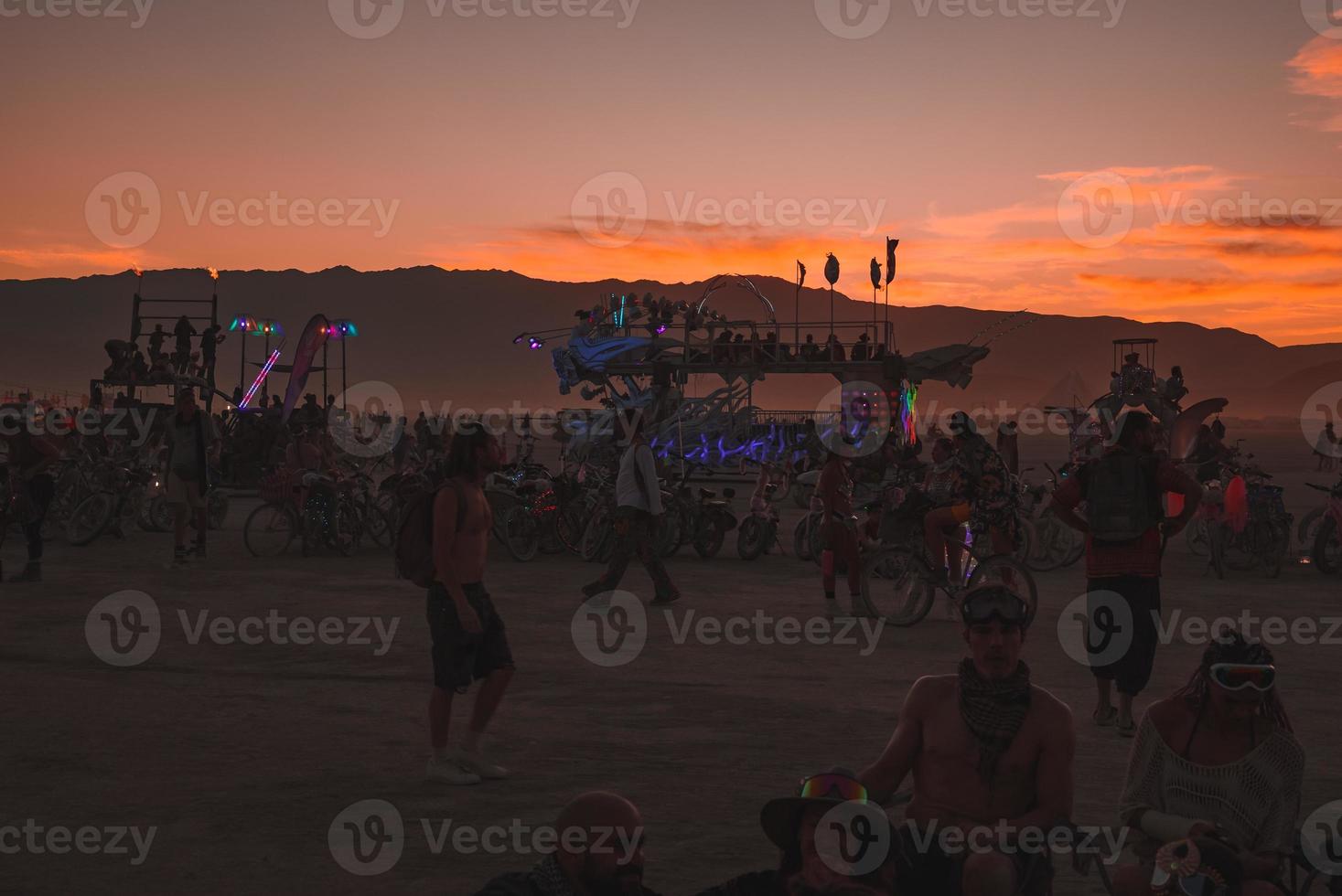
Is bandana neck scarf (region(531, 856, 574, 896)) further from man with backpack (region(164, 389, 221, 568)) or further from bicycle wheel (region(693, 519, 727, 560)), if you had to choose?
bicycle wheel (region(693, 519, 727, 560))

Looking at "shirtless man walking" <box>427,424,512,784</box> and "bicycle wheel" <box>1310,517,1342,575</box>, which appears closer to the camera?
"shirtless man walking" <box>427,424,512,784</box>

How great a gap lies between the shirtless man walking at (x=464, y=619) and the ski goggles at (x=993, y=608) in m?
2.96

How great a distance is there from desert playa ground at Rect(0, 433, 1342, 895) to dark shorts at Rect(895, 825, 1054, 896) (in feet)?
4.73

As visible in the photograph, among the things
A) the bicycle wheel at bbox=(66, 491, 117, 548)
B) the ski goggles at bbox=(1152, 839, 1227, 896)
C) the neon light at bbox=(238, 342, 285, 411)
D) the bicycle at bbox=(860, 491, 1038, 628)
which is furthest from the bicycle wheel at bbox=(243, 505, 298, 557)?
the ski goggles at bbox=(1152, 839, 1227, 896)

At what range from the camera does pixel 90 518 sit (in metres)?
18.6

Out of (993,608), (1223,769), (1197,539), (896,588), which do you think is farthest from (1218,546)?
(993,608)

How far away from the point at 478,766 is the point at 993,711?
10.8ft

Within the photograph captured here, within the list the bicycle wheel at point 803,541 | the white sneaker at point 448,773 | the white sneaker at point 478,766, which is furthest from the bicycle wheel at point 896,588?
the white sneaker at point 448,773

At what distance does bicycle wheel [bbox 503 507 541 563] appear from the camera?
17.6 metres

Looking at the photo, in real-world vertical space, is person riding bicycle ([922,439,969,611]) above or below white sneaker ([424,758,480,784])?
above

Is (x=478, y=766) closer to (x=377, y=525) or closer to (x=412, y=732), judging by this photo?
(x=412, y=732)

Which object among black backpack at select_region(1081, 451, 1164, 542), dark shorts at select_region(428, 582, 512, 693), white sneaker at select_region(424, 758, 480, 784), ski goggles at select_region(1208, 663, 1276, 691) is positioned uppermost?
black backpack at select_region(1081, 451, 1164, 542)

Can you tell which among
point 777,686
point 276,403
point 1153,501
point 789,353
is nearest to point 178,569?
point 777,686

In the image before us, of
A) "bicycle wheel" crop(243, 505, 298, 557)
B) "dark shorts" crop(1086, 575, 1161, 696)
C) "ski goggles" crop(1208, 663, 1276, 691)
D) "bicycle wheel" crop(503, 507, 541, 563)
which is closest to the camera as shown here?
"ski goggles" crop(1208, 663, 1276, 691)
